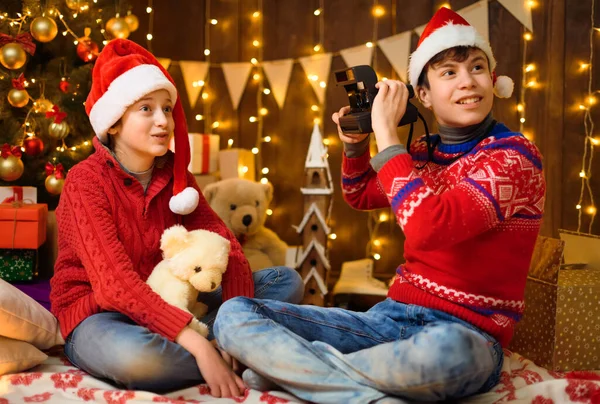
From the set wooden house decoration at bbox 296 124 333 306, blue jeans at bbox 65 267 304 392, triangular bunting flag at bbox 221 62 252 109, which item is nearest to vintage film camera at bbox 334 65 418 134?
blue jeans at bbox 65 267 304 392

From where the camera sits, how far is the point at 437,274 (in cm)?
142

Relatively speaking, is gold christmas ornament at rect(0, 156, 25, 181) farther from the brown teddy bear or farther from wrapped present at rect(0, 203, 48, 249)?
the brown teddy bear

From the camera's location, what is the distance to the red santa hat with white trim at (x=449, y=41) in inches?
58.9

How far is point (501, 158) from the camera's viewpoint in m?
1.33

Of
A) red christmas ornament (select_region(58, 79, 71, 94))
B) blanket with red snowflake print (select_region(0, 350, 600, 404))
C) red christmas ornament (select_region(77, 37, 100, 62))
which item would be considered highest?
red christmas ornament (select_region(77, 37, 100, 62))

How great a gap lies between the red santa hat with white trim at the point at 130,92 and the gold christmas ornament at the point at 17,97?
0.98 meters

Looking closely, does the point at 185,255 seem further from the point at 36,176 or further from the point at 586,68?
the point at 586,68

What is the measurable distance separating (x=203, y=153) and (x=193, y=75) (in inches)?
22.8

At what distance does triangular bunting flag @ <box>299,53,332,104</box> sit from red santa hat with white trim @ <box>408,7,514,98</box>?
1672 mm

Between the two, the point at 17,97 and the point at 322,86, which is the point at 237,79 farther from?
the point at 17,97

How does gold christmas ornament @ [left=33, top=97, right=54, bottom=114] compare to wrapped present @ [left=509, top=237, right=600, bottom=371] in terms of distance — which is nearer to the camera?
wrapped present @ [left=509, top=237, right=600, bottom=371]

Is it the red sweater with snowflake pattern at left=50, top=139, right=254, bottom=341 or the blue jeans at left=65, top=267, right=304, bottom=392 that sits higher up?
the red sweater with snowflake pattern at left=50, top=139, right=254, bottom=341

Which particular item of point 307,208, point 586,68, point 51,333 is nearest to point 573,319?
point 586,68

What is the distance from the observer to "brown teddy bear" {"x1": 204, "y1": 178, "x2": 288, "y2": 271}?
2.82m
